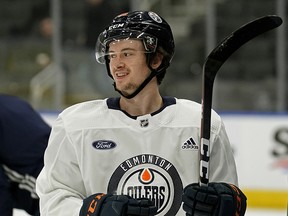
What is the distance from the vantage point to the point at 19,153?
265cm

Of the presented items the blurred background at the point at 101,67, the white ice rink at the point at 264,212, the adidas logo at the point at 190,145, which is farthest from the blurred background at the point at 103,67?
the adidas logo at the point at 190,145

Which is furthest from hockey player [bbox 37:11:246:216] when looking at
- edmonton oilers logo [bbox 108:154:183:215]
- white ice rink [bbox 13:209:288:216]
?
white ice rink [bbox 13:209:288:216]

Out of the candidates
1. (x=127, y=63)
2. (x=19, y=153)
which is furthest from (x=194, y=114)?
(x=19, y=153)

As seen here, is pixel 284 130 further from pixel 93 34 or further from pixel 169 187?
pixel 169 187

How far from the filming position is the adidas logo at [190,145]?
204 centimetres

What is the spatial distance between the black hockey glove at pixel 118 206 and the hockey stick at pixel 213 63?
0.58 ft

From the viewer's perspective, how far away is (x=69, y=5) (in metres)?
6.63

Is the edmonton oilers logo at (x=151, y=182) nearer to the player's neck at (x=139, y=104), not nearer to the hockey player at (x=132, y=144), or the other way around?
the hockey player at (x=132, y=144)

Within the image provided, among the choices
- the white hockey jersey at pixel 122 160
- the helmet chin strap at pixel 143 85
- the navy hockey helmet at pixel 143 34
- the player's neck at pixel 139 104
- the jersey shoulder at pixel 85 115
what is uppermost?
the navy hockey helmet at pixel 143 34

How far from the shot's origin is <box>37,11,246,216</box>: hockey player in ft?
6.55

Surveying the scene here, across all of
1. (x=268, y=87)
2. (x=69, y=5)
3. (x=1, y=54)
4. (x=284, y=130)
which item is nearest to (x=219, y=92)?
(x=268, y=87)

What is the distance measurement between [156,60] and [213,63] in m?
0.18

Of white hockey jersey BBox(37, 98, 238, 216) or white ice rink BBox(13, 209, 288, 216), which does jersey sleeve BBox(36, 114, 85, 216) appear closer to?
white hockey jersey BBox(37, 98, 238, 216)

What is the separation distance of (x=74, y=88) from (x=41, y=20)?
0.68 metres
